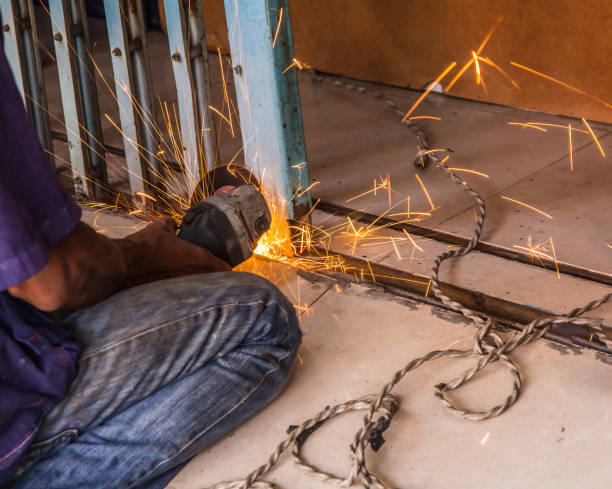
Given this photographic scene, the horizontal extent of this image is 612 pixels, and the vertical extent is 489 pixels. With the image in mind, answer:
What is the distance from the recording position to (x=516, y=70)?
157 inches

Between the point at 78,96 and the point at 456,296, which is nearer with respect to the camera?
the point at 456,296

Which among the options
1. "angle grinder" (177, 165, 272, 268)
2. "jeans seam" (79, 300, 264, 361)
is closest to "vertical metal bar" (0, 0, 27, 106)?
"angle grinder" (177, 165, 272, 268)

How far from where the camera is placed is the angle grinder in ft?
7.57

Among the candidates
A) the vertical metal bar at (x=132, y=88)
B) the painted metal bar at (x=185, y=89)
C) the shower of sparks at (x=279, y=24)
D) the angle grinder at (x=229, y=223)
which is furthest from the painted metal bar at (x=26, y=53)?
the angle grinder at (x=229, y=223)

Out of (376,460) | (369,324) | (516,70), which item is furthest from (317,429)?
(516,70)

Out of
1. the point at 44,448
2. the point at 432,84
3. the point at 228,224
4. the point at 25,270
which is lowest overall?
the point at 432,84

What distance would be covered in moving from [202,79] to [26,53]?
92 cm

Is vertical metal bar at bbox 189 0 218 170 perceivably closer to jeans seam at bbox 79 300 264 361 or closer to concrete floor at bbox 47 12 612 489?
concrete floor at bbox 47 12 612 489

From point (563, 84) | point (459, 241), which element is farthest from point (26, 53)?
point (563, 84)

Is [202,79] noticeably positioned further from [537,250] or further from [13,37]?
[537,250]

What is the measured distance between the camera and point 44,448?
173 cm

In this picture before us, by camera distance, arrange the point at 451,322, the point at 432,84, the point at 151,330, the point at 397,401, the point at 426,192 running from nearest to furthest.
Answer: the point at 151,330 < the point at 397,401 < the point at 451,322 < the point at 426,192 < the point at 432,84

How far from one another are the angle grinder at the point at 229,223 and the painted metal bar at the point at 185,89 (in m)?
0.62

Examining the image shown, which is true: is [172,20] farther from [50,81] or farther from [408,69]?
[50,81]
